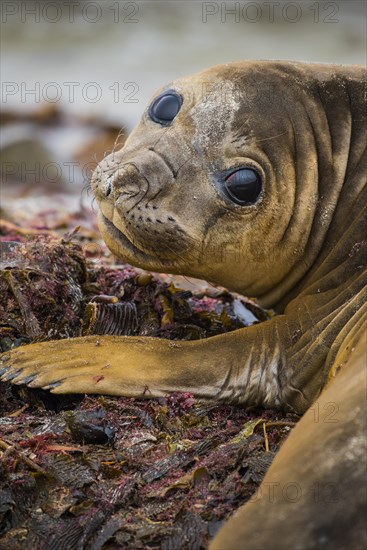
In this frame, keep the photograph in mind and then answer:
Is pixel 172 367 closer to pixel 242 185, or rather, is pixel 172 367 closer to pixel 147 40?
pixel 242 185

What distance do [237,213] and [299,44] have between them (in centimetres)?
1721

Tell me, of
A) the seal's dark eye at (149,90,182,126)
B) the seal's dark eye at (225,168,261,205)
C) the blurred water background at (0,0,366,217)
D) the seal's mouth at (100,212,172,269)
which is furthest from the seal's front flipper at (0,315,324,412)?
the blurred water background at (0,0,366,217)

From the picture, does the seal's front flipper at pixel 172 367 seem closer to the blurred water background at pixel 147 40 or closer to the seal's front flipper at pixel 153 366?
the seal's front flipper at pixel 153 366

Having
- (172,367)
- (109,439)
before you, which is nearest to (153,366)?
(172,367)

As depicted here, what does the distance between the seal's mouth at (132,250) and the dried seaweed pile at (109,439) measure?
31cm

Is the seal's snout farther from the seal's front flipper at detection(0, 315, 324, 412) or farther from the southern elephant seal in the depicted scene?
the seal's front flipper at detection(0, 315, 324, 412)

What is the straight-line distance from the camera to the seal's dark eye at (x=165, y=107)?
19.3 ft

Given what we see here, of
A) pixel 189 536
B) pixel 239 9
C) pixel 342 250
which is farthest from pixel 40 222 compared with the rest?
pixel 239 9

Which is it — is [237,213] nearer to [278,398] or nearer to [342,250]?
[342,250]

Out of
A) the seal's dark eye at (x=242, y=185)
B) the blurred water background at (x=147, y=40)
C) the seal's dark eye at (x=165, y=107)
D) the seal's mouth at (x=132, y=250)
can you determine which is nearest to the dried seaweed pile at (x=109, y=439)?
the seal's mouth at (x=132, y=250)

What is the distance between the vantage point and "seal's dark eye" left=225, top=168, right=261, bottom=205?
18.6 feet

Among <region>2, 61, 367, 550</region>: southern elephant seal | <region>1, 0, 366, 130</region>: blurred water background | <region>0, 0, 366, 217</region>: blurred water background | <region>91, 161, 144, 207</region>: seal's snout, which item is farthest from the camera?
<region>1, 0, 366, 130</region>: blurred water background

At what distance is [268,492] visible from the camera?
3.58 meters

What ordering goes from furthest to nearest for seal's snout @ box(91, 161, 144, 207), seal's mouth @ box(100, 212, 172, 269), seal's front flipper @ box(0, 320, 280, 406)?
seal's mouth @ box(100, 212, 172, 269)
seal's snout @ box(91, 161, 144, 207)
seal's front flipper @ box(0, 320, 280, 406)
